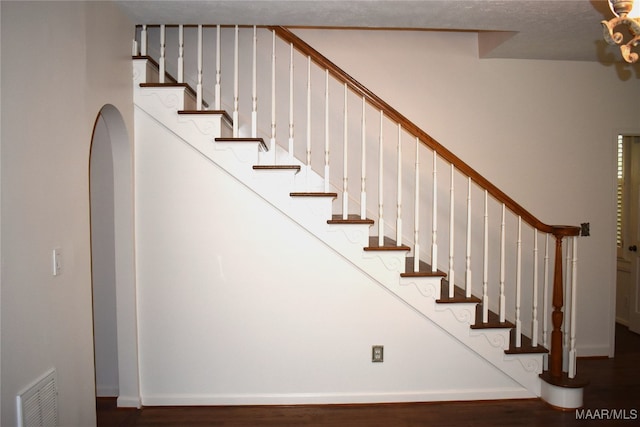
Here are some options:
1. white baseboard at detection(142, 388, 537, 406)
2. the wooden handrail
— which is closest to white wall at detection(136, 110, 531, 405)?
white baseboard at detection(142, 388, 537, 406)

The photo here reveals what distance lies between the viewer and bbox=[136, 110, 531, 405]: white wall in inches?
119

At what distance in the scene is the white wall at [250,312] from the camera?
3.02 m

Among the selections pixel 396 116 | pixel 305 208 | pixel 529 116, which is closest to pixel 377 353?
pixel 305 208

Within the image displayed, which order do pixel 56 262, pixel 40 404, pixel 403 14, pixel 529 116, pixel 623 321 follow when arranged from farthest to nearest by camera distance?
1. pixel 623 321
2. pixel 529 116
3. pixel 403 14
4. pixel 56 262
5. pixel 40 404

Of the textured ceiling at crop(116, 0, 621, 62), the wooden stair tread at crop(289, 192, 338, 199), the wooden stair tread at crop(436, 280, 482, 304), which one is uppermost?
the textured ceiling at crop(116, 0, 621, 62)

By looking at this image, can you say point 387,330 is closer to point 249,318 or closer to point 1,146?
point 249,318

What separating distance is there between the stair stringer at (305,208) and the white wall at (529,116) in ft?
4.65

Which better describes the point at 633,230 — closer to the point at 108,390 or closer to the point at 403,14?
the point at 403,14

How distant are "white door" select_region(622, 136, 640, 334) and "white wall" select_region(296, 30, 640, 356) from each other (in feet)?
3.05

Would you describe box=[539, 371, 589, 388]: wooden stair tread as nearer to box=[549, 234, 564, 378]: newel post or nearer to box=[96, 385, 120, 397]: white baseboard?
box=[549, 234, 564, 378]: newel post

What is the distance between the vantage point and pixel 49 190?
6.24ft

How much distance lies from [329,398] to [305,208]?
4.59 feet

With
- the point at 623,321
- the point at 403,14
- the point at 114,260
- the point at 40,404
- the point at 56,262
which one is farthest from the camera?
the point at 623,321

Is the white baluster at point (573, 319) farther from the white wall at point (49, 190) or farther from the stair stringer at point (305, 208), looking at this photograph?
the white wall at point (49, 190)
